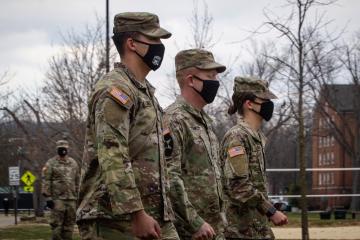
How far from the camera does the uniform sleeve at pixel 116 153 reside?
4852 mm

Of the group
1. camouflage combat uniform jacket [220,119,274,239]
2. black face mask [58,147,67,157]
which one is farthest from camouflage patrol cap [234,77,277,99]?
black face mask [58,147,67,157]

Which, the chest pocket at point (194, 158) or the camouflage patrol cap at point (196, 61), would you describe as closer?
the chest pocket at point (194, 158)

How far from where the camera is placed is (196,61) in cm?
721

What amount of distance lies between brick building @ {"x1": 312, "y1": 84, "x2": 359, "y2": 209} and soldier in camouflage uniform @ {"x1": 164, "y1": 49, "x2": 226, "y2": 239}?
1938 inches

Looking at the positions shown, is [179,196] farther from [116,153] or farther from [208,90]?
[116,153]

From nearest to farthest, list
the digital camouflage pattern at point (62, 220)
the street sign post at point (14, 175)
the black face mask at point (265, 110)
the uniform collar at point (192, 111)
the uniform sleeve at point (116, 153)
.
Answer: the uniform sleeve at point (116, 153), the uniform collar at point (192, 111), the black face mask at point (265, 110), the digital camouflage pattern at point (62, 220), the street sign post at point (14, 175)

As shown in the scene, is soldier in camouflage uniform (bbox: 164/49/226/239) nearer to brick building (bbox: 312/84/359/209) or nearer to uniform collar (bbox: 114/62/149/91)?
uniform collar (bbox: 114/62/149/91)

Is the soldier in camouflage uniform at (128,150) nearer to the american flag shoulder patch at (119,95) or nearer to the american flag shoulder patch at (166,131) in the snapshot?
the american flag shoulder patch at (119,95)

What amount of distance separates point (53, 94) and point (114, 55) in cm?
423

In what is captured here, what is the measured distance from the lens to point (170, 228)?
5.43m

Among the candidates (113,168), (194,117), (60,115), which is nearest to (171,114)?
(194,117)

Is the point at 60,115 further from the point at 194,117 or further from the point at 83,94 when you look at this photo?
the point at 194,117

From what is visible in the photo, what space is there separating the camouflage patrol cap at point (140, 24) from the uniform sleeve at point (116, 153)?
593 millimetres

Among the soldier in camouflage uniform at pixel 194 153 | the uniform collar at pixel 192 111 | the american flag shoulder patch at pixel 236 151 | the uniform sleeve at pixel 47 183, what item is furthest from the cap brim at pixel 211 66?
the uniform sleeve at pixel 47 183
